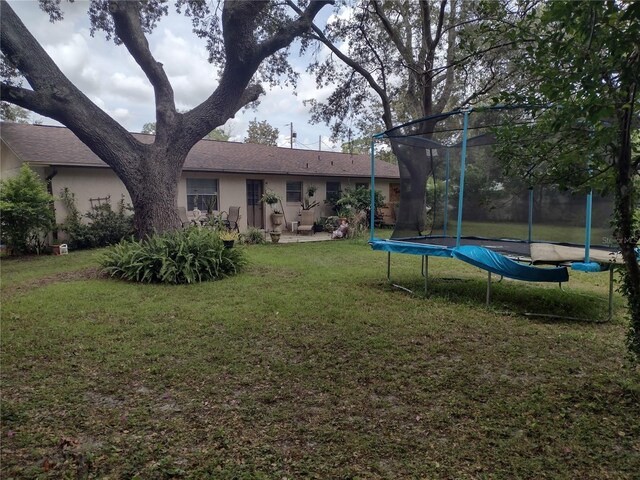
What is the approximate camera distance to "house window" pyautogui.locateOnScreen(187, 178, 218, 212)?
515 inches

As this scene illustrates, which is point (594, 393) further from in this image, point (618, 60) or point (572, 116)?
point (618, 60)

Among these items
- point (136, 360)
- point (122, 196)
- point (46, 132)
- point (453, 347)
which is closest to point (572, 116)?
point (453, 347)

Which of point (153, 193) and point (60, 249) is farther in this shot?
point (60, 249)

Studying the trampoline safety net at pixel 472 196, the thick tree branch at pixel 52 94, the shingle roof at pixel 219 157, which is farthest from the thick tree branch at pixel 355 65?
the thick tree branch at pixel 52 94

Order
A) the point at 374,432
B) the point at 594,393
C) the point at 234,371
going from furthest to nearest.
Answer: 1. the point at 234,371
2. the point at 594,393
3. the point at 374,432

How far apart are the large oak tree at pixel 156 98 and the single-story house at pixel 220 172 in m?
3.48

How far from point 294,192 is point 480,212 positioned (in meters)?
9.44

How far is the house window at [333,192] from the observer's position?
16.1m

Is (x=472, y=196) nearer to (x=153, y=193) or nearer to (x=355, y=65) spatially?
(x=153, y=193)

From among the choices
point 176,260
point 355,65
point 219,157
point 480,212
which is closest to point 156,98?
point 176,260

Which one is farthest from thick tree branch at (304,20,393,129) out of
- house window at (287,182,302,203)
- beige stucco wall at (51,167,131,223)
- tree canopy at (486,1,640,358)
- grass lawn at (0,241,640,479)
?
tree canopy at (486,1,640,358)

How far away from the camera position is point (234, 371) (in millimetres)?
3281

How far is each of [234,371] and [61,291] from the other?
4.13 m

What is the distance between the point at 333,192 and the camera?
16.3 m
